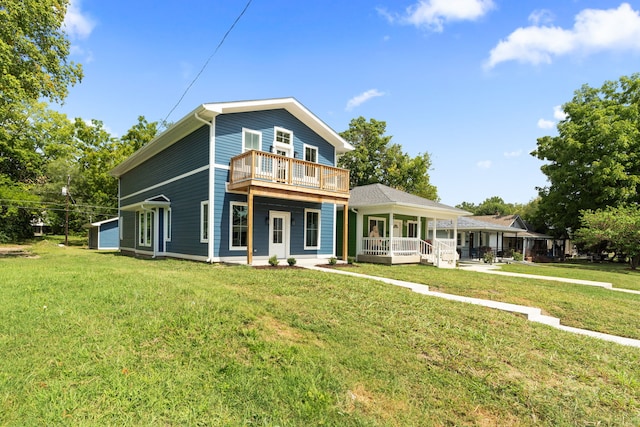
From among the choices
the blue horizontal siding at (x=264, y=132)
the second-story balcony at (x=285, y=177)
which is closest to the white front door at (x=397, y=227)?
the blue horizontal siding at (x=264, y=132)

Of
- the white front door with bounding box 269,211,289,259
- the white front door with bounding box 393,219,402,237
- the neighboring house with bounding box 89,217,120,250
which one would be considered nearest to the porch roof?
the white front door with bounding box 393,219,402,237

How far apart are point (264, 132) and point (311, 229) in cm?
454

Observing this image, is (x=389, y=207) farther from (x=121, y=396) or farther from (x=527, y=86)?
(x=121, y=396)

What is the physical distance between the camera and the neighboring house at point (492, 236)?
86.8ft

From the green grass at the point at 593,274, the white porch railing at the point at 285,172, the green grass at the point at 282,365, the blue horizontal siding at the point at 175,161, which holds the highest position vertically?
the blue horizontal siding at the point at 175,161

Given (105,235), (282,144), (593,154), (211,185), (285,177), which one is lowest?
(105,235)

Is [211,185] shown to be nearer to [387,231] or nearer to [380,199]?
[380,199]

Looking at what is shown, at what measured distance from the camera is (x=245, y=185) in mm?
11094

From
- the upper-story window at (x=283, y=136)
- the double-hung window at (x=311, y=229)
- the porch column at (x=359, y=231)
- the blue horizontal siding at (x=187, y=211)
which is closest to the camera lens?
the blue horizontal siding at (x=187, y=211)

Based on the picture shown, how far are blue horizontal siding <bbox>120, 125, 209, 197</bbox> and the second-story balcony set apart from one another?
4.92 ft

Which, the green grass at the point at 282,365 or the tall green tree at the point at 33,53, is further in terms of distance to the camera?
the tall green tree at the point at 33,53

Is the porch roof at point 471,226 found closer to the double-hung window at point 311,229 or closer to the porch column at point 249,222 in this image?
the double-hung window at point 311,229

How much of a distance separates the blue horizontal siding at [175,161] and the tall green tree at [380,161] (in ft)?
62.3

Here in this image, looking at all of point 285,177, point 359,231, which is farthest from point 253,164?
point 359,231
